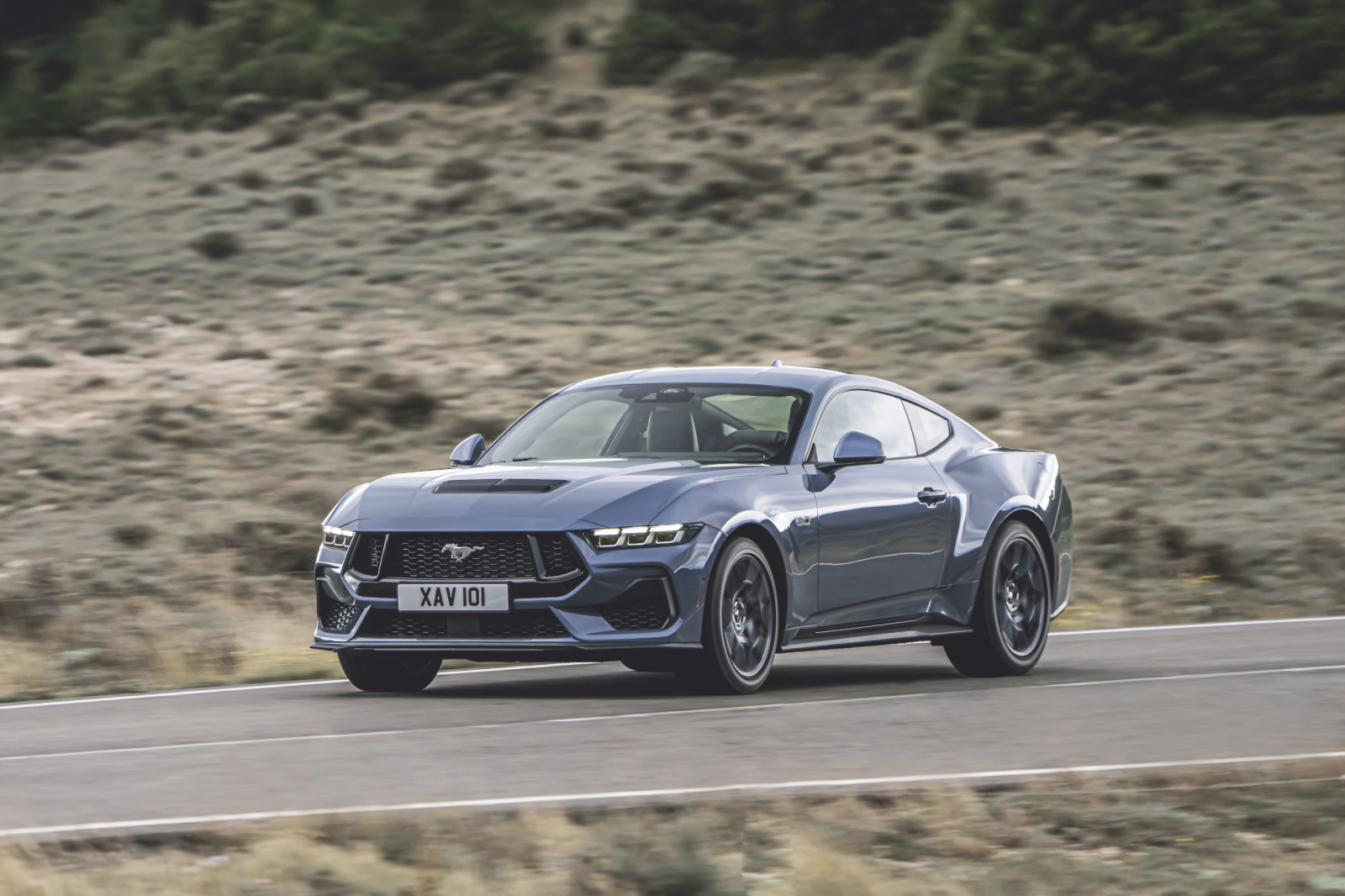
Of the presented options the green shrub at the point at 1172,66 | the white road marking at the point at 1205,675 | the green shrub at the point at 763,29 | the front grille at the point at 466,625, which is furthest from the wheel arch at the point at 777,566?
the green shrub at the point at 763,29

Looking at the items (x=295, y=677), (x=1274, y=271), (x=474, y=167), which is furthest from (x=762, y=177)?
(x=295, y=677)

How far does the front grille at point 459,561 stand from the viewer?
33.9 feet

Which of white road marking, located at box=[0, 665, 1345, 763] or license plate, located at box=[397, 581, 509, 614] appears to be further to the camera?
license plate, located at box=[397, 581, 509, 614]

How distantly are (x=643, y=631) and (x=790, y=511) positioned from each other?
105 cm

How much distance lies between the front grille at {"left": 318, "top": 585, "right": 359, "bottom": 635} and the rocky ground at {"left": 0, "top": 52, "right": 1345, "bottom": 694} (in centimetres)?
227

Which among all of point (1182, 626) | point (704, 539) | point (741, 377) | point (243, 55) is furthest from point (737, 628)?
point (243, 55)

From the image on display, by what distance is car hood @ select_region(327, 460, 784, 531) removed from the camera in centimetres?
1029

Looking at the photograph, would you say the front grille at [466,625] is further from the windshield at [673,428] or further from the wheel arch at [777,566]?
the windshield at [673,428]

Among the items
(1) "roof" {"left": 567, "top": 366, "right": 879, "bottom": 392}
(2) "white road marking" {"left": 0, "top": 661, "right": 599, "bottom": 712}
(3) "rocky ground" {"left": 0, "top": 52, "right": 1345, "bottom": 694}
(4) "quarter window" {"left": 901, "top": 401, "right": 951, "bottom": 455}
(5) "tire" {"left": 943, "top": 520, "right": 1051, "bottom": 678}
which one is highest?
(1) "roof" {"left": 567, "top": 366, "right": 879, "bottom": 392}

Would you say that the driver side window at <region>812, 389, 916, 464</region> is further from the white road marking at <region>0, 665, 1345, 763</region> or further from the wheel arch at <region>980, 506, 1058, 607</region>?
the white road marking at <region>0, 665, 1345, 763</region>

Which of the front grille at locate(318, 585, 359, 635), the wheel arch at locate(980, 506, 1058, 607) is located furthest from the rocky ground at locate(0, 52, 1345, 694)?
the wheel arch at locate(980, 506, 1058, 607)

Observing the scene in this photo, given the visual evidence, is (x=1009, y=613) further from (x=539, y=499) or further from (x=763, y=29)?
(x=763, y=29)

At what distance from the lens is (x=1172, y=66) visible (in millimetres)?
45156

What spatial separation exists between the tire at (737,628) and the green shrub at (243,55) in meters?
42.0
